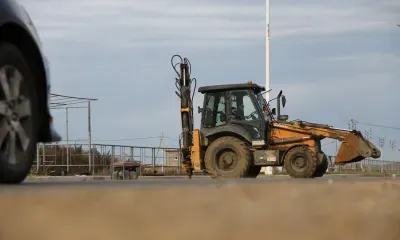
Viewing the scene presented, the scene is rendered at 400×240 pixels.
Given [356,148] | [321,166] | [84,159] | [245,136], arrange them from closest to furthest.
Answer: [245,136], [321,166], [356,148], [84,159]

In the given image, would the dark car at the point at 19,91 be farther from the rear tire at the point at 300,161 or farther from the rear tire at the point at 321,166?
the rear tire at the point at 321,166

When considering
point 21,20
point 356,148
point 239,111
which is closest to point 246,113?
point 239,111

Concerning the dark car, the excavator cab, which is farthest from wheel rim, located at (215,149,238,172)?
the dark car

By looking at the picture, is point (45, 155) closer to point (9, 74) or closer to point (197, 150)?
point (197, 150)

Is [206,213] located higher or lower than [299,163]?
higher

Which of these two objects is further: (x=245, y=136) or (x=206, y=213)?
(x=245, y=136)

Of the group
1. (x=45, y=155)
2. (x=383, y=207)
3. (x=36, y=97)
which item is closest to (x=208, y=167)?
(x=36, y=97)

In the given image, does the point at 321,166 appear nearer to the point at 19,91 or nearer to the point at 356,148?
the point at 356,148

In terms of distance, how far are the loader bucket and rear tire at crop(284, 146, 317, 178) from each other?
1.72 meters

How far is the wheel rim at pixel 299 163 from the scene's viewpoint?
1624 cm

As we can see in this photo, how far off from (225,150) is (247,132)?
2.31 ft

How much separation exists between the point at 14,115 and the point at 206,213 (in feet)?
8.37

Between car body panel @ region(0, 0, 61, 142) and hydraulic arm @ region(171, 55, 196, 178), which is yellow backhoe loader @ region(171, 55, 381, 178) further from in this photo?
car body panel @ region(0, 0, 61, 142)

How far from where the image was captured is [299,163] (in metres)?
16.3
